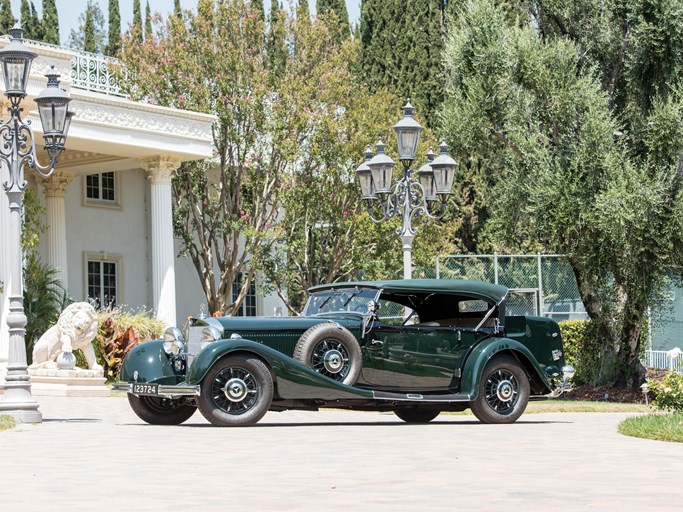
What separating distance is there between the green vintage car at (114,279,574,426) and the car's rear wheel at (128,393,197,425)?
→ 0.01 metres

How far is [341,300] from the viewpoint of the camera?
46.8 ft

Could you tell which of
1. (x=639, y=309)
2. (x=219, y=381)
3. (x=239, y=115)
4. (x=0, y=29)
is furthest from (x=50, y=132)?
(x=0, y=29)

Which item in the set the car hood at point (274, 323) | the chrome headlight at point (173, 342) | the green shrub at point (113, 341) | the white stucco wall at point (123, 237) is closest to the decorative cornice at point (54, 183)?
the white stucco wall at point (123, 237)

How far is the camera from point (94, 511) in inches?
252

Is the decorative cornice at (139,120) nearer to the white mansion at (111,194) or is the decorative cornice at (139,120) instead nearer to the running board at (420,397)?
the white mansion at (111,194)

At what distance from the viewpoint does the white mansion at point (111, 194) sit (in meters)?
27.7

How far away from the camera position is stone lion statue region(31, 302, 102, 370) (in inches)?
865

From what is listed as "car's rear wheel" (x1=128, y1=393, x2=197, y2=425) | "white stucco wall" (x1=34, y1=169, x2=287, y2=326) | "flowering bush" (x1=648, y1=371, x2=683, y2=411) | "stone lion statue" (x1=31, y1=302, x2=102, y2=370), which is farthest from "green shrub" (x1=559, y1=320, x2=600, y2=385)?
"car's rear wheel" (x1=128, y1=393, x2=197, y2=425)

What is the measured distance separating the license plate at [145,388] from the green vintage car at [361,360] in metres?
0.01

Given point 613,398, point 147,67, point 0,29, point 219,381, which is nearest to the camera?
point 219,381

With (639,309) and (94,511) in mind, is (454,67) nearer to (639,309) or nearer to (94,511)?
(639,309)

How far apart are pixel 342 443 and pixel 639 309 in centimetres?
1588

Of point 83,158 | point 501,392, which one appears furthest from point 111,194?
point 501,392

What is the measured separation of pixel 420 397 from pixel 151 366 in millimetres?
2988
